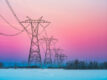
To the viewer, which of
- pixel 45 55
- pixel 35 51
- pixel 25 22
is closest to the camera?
pixel 25 22

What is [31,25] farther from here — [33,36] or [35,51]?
[35,51]

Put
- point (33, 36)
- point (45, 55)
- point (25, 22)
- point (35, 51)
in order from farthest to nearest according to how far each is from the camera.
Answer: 1. point (45, 55)
2. point (35, 51)
3. point (33, 36)
4. point (25, 22)

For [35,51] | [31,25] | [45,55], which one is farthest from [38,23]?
[45,55]

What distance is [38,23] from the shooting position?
167 feet

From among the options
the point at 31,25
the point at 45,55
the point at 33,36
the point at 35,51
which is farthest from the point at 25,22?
the point at 45,55

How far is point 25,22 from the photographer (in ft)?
158

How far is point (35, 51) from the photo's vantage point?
59.9 metres

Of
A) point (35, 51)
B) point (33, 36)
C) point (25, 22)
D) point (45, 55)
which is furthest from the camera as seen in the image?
point (45, 55)

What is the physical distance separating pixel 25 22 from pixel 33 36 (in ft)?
20.3

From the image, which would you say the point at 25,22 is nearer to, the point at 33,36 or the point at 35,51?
the point at 33,36

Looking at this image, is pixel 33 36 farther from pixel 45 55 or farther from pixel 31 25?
pixel 45 55

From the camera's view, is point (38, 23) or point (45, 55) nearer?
point (38, 23)

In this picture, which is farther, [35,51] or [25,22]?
[35,51]

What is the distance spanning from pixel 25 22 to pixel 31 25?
2.78 m
